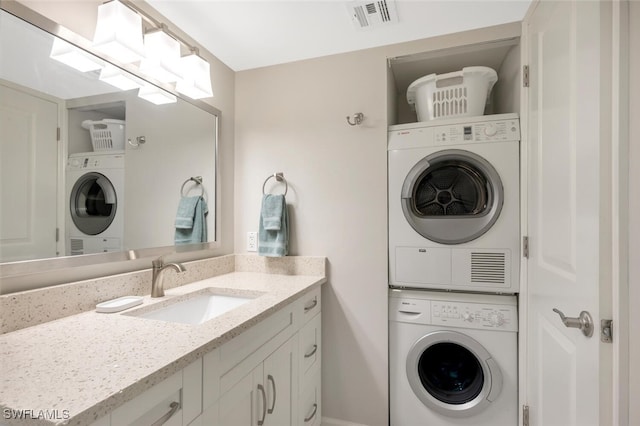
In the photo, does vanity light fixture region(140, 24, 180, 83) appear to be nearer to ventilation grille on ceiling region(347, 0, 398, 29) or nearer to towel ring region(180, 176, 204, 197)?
towel ring region(180, 176, 204, 197)

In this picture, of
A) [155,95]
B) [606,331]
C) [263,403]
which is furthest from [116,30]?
[606,331]

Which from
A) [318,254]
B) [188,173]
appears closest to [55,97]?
[188,173]

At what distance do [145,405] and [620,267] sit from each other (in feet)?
4.03

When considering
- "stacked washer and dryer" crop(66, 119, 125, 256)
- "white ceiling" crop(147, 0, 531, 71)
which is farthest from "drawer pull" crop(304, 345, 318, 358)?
"white ceiling" crop(147, 0, 531, 71)

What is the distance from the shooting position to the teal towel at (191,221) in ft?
5.38

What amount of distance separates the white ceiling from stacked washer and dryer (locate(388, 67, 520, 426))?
516mm

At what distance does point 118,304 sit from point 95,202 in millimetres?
423

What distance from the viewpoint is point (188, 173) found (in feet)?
5.62

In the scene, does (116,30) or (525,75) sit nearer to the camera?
(116,30)

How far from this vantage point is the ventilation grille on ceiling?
143 centimetres

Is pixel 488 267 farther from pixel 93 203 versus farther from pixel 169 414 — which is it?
pixel 93 203

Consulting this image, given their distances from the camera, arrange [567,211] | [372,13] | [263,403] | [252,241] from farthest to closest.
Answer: [252,241] < [372,13] < [263,403] < [567,211]

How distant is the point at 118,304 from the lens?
3.81 ft

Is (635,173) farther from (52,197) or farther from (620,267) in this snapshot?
(52,197)
